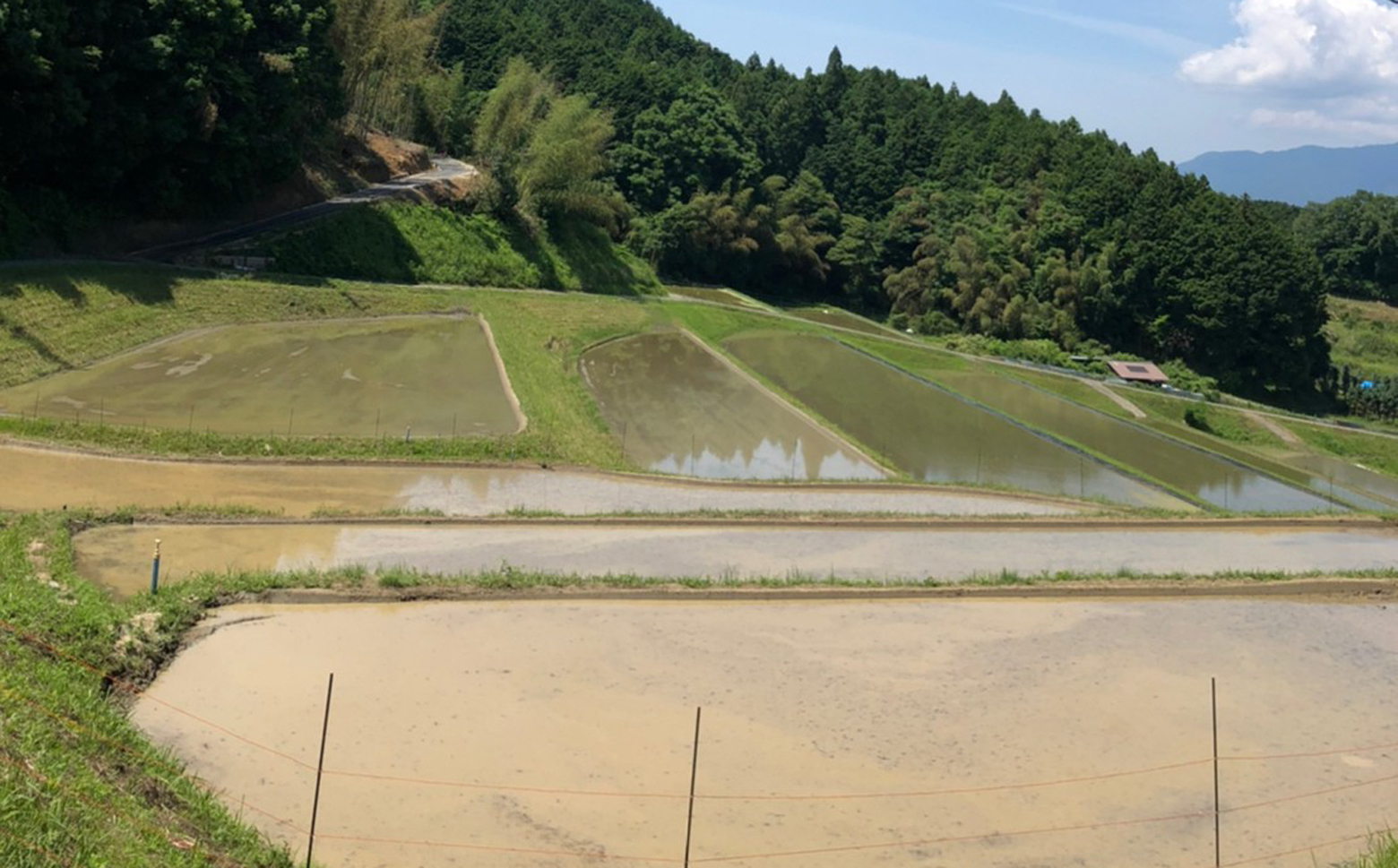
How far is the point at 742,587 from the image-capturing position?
16.0 meters

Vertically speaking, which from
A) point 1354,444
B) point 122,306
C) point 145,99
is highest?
point 145,99

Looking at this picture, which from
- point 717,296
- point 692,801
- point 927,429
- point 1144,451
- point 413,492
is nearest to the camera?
point 692,801

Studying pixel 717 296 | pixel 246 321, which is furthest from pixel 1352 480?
pixel 246 321

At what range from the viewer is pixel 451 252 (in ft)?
132

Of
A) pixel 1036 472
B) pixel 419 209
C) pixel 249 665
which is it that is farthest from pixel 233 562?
pixel 419 209

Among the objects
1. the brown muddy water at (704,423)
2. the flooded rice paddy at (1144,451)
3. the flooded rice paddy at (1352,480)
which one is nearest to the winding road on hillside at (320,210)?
the brown muddy water at (704,423)

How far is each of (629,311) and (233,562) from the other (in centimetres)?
2744

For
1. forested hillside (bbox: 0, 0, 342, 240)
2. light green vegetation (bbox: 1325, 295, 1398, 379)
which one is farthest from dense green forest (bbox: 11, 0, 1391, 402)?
light green vegetation (bbox: 1325, 295, 1398, 379)

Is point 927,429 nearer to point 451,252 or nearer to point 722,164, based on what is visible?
point 451,252

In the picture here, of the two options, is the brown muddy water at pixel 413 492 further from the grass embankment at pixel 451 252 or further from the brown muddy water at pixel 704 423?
the grass embankment at pixel 451 252

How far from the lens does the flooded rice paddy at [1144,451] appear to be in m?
27.3

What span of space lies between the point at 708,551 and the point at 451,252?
24.9 m

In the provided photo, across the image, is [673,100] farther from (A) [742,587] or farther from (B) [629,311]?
(A) [742,587]

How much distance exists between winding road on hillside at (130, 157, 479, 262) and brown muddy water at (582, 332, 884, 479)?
10.1m
